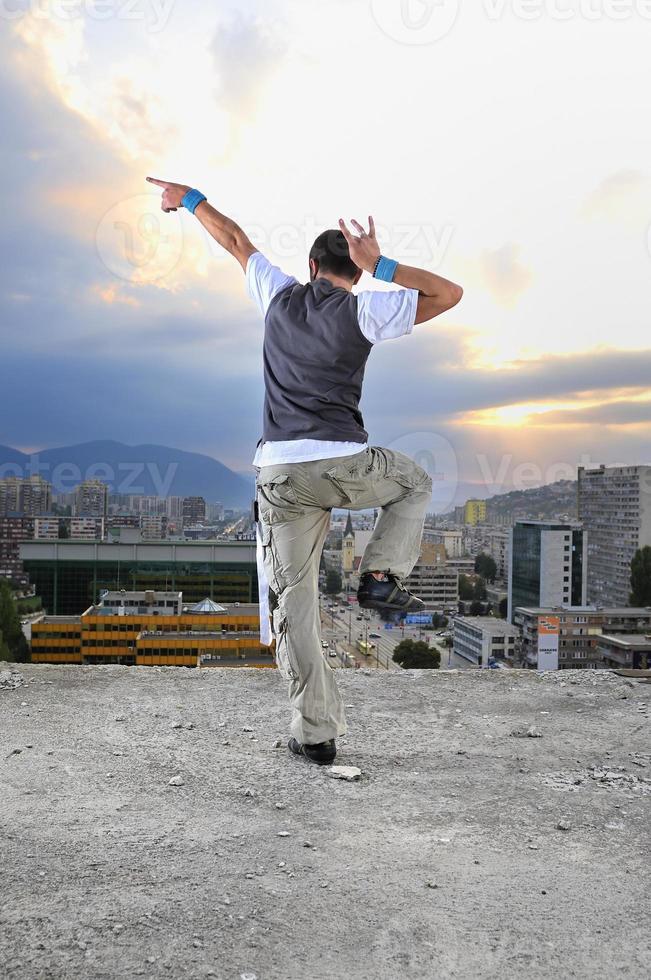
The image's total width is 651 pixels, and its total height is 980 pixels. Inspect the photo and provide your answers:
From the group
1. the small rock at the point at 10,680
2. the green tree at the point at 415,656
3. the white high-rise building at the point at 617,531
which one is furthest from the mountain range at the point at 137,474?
the small rock at the point at 10,680

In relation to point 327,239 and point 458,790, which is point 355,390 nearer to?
point 327,239

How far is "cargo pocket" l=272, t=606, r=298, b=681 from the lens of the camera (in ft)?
9.04

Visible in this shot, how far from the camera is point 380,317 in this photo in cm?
248

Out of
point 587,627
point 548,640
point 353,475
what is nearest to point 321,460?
point 353,475

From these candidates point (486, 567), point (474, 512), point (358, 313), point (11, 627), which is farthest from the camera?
Answer: point (486, 567)

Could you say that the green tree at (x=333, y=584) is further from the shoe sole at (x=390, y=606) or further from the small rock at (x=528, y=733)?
the shoe sole at (x=390, y=606)

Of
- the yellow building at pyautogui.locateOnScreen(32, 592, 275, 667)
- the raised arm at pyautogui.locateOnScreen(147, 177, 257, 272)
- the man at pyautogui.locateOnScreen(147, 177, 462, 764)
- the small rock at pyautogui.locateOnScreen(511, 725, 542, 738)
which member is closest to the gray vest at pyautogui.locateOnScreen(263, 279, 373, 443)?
the man at pyautogui.locateOnScreen(147, 177, 462, 764)

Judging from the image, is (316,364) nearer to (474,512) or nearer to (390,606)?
(390,606)

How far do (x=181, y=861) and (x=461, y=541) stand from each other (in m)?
42.6

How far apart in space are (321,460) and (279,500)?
0.20 meters

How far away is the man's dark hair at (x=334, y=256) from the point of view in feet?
9.06

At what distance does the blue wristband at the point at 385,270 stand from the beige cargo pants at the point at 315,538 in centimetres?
60

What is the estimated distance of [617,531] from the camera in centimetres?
3791

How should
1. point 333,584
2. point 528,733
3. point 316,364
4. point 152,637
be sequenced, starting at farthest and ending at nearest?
point 152,637
point 333,584
point 528,733
point 316,364
